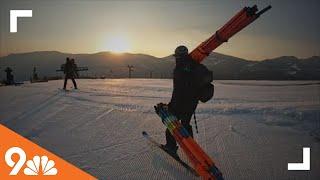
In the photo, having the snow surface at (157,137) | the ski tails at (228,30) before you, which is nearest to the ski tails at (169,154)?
the snow surface at (157,137)

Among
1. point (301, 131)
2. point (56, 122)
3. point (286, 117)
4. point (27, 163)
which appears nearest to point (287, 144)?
point (301, 131)

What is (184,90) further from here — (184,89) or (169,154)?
(169,154)

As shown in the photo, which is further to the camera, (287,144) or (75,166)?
(287,144)

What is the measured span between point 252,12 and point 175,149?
2.64 meters

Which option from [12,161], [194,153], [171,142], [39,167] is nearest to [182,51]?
[171,142]

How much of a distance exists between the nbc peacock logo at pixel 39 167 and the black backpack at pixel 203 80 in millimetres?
2594

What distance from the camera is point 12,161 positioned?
19.7 ft

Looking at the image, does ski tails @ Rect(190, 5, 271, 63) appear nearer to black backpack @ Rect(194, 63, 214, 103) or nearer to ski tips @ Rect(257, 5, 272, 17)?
ski tips @ Rect(257, 5, 272, 17)

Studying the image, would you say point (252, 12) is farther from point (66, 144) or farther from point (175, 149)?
point (66, 144)

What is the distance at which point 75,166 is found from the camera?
5.67 metres

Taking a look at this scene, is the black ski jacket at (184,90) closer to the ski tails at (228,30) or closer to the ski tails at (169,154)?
the ski tails at (228,30)

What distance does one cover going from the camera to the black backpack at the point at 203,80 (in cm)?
557

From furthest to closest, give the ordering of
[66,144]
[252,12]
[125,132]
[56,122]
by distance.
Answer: [56,122] < [125,132] < [66,144] < [252,12]

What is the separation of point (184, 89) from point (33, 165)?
275 cm
